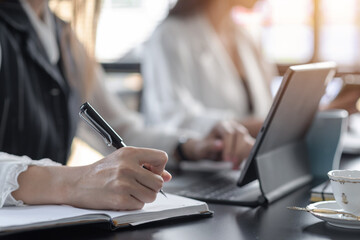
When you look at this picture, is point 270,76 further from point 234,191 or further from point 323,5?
point 234,191

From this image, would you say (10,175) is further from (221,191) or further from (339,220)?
(339,220)

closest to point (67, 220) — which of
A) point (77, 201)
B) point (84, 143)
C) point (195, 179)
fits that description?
point (77, 201)

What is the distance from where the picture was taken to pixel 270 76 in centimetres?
280

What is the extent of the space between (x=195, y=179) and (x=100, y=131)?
0.38 m

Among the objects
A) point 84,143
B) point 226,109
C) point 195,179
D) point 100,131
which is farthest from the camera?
point 226,109

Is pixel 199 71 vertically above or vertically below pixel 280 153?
below

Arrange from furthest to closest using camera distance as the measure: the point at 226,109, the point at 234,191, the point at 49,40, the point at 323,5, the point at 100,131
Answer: the point at 323,5
the point at 226,109
the point at 49,40
the point at 234,191
the point at 100,131

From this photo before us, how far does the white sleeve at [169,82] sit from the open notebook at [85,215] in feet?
3.97

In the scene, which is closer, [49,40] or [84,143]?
[49,40]

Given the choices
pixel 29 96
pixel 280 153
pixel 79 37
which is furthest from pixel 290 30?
pixel 280 153

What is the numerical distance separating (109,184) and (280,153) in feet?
1.33

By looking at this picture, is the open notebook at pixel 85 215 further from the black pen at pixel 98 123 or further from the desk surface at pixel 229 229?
the black pen at pixel 98 123

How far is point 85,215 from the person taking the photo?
0.83 metres

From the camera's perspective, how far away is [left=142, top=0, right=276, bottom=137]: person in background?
7.36 feet
